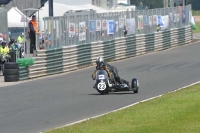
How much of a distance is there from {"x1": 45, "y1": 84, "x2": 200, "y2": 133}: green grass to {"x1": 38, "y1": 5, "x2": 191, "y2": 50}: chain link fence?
12.1 metres

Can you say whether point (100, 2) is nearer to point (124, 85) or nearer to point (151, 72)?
point (151, 72)

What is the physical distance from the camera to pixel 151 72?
24.1 m

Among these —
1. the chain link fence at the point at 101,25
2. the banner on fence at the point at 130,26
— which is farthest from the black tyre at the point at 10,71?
the banner on fence at the point at 130,26

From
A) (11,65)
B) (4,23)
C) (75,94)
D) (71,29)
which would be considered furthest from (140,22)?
(75,94)

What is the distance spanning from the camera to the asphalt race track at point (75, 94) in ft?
40.5

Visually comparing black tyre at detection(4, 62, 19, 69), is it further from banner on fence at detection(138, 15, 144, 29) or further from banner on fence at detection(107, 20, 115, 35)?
banner on fence at detection(138, 15, 144, 29)

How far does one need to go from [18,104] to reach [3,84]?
20.3 ft

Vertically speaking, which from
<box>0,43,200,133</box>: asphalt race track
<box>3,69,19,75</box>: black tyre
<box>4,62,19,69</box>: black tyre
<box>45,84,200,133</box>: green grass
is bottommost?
<box>0,43,200,133</box>: asphalt race track

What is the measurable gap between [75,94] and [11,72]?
5.36 meters

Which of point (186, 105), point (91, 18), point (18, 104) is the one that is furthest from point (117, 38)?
point (186, 105)

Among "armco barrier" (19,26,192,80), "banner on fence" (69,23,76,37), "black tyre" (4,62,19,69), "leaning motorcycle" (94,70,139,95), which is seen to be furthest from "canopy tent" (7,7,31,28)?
"leaning motorcycle" (94,70,139,95)

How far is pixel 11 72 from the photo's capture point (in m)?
22.1

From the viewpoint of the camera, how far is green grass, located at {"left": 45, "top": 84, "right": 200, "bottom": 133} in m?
9.75

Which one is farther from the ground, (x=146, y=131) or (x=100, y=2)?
(x=100, y=2)
